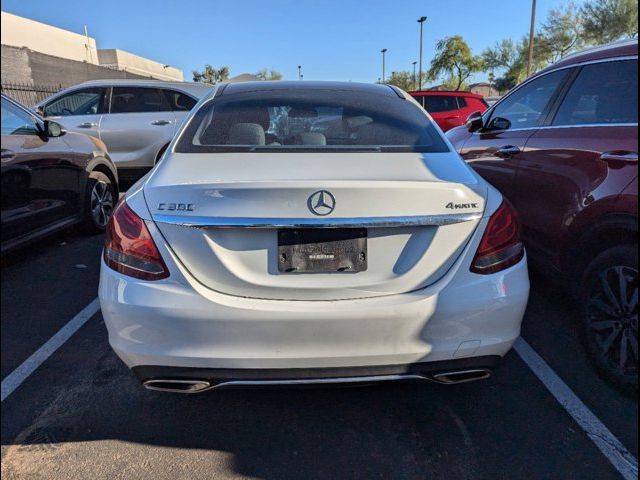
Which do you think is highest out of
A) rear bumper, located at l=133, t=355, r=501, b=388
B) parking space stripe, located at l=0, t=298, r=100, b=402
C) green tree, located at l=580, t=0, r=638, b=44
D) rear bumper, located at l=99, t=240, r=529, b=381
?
green tree, located at l=580, t=0, r=638, b=44

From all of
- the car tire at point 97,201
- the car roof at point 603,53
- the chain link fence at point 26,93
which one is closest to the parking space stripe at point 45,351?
the car tire at point 97,201

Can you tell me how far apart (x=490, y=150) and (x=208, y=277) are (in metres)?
2.91

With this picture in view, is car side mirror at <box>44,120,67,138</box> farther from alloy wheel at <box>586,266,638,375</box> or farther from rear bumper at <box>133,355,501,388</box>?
alloy wheel at <box>586,266,638,375</box>

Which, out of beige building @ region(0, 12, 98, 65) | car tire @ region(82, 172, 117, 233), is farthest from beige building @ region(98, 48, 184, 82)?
car tire @ region(82, 172, 117, 233)

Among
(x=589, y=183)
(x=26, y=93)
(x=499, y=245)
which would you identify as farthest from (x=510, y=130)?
(x=26, y=93)

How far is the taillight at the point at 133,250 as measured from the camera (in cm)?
189

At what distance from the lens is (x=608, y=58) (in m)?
2.95

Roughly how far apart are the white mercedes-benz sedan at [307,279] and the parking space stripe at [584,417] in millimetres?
698

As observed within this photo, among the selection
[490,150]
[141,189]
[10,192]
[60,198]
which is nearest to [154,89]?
[60,198]

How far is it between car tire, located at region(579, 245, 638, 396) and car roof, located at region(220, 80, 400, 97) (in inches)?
62.5

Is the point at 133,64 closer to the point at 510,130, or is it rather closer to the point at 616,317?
the point at 510,130

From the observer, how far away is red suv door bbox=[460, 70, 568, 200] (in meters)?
3.49

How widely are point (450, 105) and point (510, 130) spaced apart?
970cm

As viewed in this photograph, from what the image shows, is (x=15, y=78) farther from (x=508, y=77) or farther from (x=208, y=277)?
(x=508, y=77)
